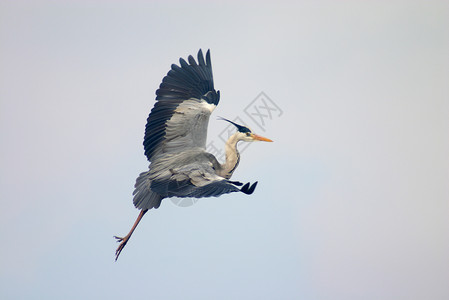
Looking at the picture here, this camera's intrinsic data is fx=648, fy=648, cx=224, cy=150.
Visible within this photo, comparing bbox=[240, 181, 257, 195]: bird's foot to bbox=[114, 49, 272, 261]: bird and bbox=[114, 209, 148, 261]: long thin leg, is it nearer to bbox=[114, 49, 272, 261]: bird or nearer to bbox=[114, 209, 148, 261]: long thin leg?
bbox=[114, 49, 272, 261]: bird

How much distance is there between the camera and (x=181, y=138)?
1405cm

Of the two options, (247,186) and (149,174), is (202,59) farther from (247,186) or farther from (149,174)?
(247,186)

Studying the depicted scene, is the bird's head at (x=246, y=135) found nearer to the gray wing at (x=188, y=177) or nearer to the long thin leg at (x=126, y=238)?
the gray wing at (x=188, y=177)

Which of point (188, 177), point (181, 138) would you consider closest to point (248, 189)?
point (188, 177)

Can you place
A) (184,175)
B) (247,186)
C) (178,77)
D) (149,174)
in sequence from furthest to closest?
(178,77), (149,174), (184,175), (247,186)

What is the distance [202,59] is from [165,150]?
7.94 ft

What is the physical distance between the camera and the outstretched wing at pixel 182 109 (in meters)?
14.0

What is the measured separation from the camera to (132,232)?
547 inches

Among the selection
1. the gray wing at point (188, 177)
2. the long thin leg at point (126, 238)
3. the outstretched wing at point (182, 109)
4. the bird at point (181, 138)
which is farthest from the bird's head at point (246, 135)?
the long thin leg at point (126, 238)

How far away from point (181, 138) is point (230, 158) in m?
1.20

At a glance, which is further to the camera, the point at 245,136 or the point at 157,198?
the point at 245,136

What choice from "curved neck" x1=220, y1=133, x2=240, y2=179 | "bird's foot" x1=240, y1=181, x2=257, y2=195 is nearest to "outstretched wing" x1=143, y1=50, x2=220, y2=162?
"curved neck" x1=220, y1=133, x2=240, y2=179

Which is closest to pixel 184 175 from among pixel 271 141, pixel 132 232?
pixel 132 232

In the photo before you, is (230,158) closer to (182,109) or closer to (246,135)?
(246,135)
